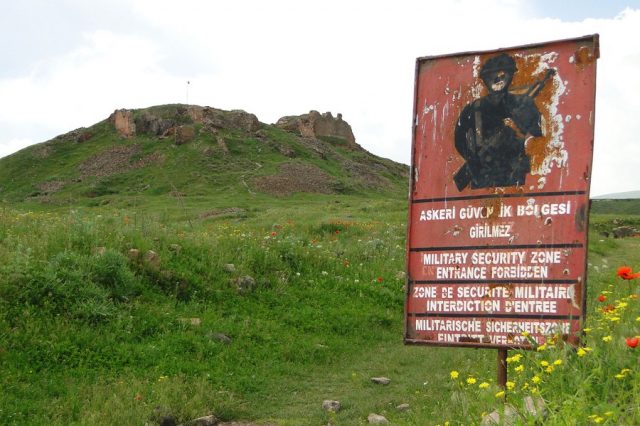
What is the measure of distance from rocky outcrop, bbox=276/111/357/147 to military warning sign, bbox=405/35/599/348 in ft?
239

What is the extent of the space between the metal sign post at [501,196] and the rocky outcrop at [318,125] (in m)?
72.8

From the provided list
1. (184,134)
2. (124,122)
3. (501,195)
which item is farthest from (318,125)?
(501,195)

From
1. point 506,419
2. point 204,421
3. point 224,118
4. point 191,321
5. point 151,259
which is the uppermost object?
point 224,118

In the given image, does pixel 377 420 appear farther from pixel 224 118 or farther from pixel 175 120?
pixel 175 120

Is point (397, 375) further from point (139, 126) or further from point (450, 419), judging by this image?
point (139, 126)

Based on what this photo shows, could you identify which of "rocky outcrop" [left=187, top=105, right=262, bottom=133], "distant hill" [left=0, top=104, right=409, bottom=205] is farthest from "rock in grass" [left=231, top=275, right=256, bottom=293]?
"rocky outcrop" [left=187, top=105, right=262, bottom=133]

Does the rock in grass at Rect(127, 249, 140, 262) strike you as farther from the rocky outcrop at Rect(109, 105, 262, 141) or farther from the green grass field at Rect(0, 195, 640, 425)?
the rocky outcrop at Rect(109, 105, 262, 141)

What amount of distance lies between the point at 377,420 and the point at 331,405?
0.72m

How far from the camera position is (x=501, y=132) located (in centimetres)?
571

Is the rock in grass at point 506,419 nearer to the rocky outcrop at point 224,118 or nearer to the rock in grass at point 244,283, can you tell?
the rock in grass at point 244,283

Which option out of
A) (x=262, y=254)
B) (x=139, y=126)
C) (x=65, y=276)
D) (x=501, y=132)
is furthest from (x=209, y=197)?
(x=501, y=132)

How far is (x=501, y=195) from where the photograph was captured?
5680 mm

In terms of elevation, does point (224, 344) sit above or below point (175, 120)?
below

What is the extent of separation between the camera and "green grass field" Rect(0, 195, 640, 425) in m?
5.08
